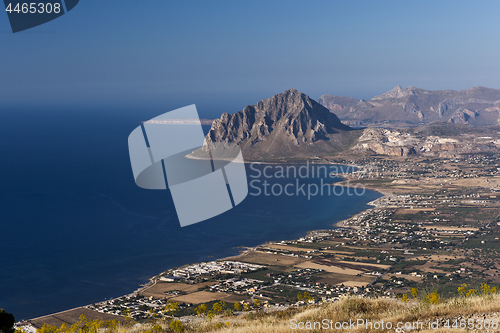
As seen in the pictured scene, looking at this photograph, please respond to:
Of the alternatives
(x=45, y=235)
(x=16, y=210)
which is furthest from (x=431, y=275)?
(x=16, y=210)

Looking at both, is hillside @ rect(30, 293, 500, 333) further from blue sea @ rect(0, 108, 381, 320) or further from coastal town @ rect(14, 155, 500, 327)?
blue sea @ rect(0, 108, 381, 320)

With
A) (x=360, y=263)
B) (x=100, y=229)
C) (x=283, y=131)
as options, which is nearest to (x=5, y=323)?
(x=360, y=263)

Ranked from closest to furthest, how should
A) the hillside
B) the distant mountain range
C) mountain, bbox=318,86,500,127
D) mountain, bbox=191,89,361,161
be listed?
the hillside → the distant mountain range → mountain, bbox=191,89,361,161 → mountain, bbox=318,86,500,127

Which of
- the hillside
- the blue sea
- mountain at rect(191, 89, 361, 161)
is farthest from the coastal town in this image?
mountain at rect(191, 89, 361, 161)

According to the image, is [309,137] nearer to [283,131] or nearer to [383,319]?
[283,131]

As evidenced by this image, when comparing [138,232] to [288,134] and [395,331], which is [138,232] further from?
[288,134]
